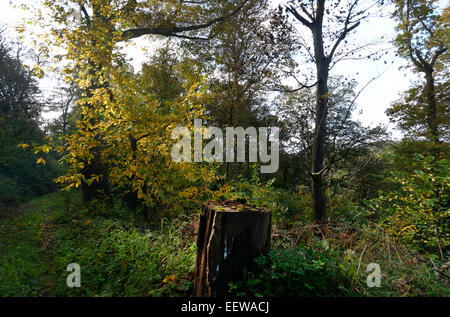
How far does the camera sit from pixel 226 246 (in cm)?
201

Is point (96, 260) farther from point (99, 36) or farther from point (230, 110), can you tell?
point (230, 110)

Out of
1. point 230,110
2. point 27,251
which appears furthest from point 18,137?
point 230,110


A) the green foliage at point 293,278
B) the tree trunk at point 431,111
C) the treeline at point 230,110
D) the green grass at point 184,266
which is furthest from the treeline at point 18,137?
the tree trunk at point 431,111

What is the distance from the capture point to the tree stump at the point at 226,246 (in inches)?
77.0

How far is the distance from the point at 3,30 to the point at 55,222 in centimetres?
982

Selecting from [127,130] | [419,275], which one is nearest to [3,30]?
[127,130]

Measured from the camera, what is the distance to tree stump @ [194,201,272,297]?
1955 millimetres

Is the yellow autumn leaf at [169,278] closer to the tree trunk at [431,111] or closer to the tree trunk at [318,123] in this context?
the tree trunk at [318,123]

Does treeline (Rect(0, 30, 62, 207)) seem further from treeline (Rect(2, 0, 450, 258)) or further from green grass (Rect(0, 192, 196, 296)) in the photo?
green grass (Rect(0, 192, 196, 296))

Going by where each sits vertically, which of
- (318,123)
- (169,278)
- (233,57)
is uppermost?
(233,57)

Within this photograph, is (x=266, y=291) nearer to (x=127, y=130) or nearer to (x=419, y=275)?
(x=419, y=275)

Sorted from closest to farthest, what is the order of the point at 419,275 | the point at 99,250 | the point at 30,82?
the point at 419,275 < the point at 99,250 < the point at 30,82

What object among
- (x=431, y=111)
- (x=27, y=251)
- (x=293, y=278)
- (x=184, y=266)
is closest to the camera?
(x=293, y=278)
